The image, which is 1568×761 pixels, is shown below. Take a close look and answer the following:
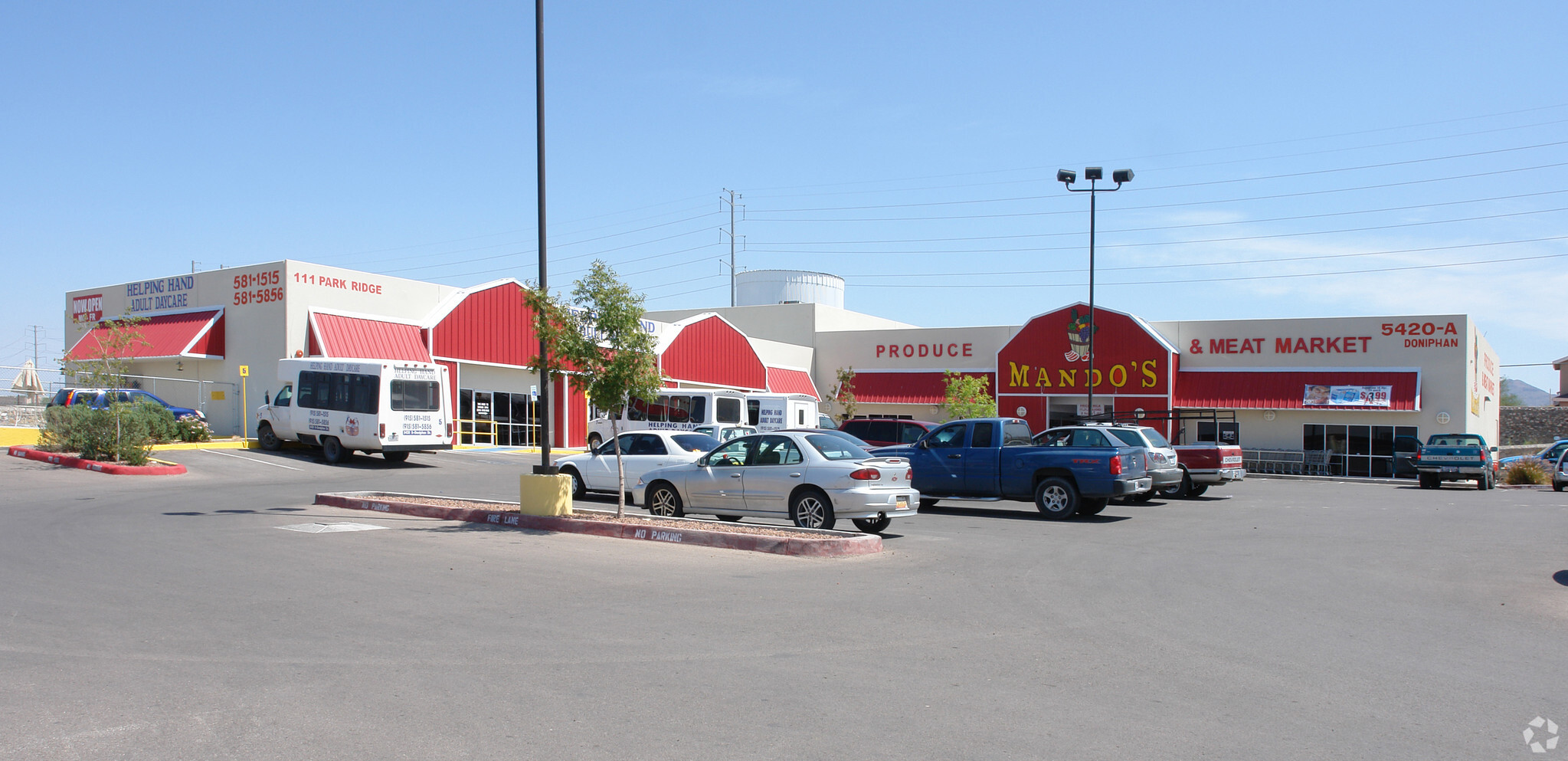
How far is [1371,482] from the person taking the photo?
3369cm

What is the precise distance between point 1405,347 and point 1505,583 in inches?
1274

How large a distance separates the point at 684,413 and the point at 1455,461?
22.1 meters

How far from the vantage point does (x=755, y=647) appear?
23.4ft

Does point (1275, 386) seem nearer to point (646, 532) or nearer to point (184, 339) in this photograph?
point (646, 532)

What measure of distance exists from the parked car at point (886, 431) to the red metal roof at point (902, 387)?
20.7 m

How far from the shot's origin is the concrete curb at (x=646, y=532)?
11.9 m

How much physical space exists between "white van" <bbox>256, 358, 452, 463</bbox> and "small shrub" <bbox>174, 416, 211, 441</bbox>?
143 inches

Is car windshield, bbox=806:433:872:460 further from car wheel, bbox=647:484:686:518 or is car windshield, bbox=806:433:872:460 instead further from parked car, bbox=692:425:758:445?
parked car, bbox=692:425:758:445

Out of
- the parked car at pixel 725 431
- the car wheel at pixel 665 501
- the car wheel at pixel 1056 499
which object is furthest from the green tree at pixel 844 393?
the car wheel at pixel 665 501

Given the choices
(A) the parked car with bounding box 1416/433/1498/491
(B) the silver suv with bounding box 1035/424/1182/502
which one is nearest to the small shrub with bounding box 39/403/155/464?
(B) the silver suv with bounding box 1035/424/1182/502

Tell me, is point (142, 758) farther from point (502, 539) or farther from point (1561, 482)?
point (1561, 482)

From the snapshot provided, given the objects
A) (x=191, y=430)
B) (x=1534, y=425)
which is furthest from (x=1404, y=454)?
(x=1534, y=425)

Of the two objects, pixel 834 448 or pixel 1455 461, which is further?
pixel 1455 461

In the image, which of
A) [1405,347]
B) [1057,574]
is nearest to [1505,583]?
[1057,574]
